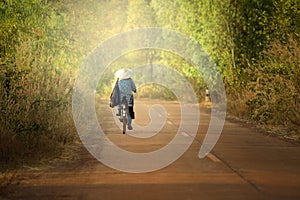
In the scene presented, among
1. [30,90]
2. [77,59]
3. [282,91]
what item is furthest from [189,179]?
[77,59]

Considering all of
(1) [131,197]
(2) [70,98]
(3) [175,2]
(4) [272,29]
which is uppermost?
(3) [175,2]

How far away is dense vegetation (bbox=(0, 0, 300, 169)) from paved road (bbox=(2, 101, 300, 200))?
1453mm

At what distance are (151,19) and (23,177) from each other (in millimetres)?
68835

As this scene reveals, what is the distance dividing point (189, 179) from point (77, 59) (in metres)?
16.6

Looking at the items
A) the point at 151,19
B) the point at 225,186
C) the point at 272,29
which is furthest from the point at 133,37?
the point at 225,186

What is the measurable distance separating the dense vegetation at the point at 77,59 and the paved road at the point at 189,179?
4.77ft

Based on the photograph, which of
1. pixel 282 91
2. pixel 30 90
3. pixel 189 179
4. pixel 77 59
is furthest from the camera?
pixel 77 59

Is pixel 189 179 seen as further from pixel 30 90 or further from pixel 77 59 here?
pixel 77 59

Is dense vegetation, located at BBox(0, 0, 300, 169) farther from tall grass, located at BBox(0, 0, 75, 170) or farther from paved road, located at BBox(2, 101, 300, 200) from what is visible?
paved road, located at BBox(2, 101, 300, 200)

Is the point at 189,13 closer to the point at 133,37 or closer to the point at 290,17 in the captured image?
the point at 290,17

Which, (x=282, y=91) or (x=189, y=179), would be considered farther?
(x=282, y=91)

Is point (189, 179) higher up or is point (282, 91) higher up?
point (282, 91)

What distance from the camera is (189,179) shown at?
Answer: 11742 millimetres

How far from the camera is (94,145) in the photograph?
1833cm
